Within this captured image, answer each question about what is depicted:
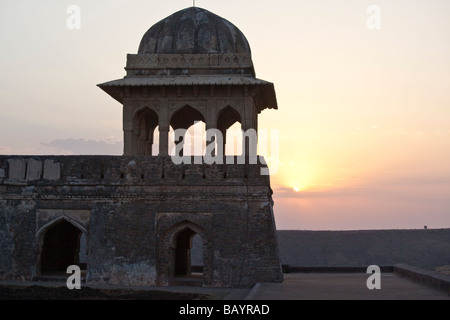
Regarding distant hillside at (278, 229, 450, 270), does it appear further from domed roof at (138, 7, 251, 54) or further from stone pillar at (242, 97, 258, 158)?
domed roof at (138, 7, 251, 54)

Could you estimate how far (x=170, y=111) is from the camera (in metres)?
20.0

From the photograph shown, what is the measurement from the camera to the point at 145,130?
2133cm

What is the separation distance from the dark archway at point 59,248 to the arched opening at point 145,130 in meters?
3.17

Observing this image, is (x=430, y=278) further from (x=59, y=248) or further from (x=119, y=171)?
(x=59, y=248)

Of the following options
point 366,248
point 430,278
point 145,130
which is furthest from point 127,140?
point 366,248

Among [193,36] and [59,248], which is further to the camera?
[193,36]

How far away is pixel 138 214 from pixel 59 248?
4.04 m

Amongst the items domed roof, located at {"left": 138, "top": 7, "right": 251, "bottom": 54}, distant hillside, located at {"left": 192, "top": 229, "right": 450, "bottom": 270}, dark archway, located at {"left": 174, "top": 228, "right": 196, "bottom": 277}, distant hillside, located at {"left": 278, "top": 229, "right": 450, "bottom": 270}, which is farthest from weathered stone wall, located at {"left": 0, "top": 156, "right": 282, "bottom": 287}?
distant hillside, located at {"left": 278, "top": 229, "right": 450, "bottom": 270}

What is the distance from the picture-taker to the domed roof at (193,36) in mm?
20609

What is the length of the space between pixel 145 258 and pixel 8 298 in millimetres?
4355

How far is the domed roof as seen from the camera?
20609 mm

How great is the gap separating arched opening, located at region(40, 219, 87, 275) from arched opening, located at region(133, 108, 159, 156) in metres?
3.18
